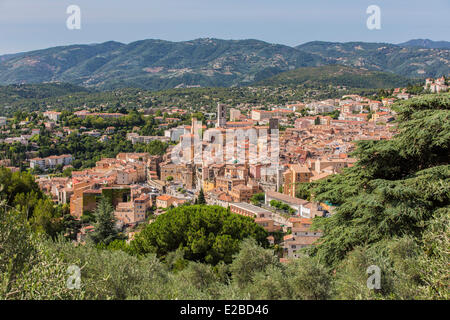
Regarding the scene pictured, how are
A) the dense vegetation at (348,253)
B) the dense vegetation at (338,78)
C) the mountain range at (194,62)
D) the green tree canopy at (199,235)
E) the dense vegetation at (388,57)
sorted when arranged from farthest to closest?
the mountain range at (194,62) < the dense vegetation at (388,57) < the dense vegetation at (338,78) < the green tree canopy at (199,235) < the dense vegetation at (348,253)

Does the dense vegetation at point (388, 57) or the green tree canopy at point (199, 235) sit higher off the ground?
the dense vegetation at point (388, 57)

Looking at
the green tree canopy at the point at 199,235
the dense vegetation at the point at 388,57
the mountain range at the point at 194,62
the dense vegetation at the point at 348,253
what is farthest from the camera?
the mountain range at the point at 194,62
